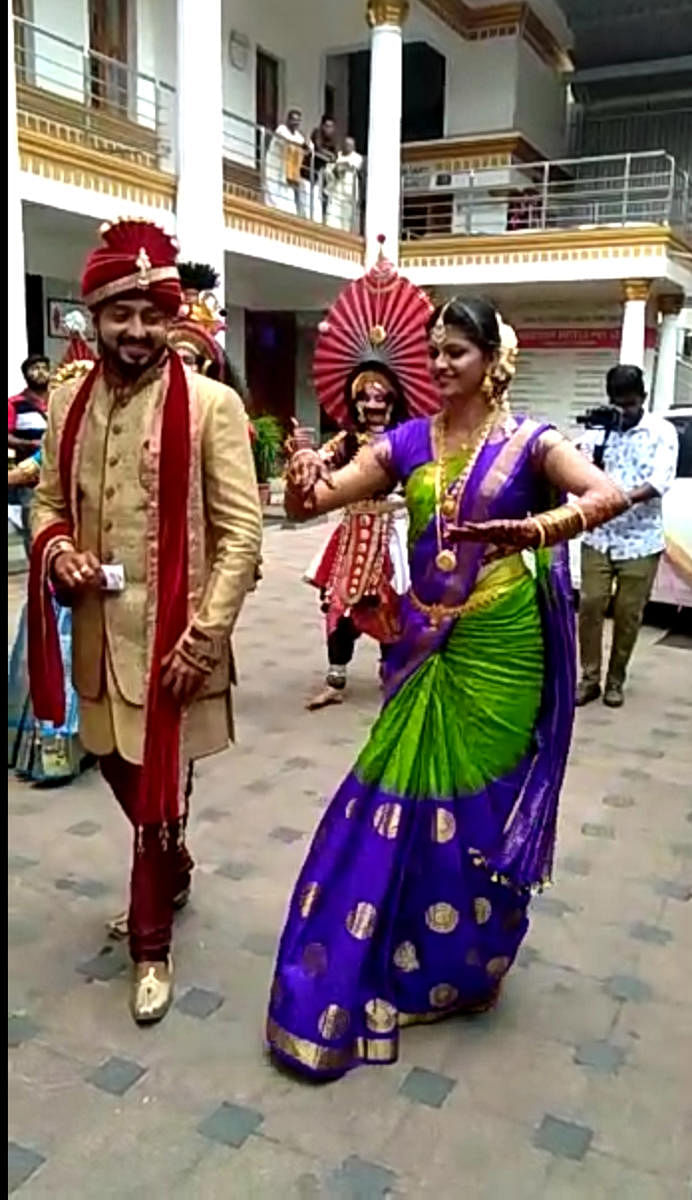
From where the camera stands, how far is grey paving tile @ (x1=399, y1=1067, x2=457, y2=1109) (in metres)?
1.95

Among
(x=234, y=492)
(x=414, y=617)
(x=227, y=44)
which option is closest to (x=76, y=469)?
(x=234, y=492)

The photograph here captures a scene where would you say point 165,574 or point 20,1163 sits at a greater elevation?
point 165,574

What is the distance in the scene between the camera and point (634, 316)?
45.8ft

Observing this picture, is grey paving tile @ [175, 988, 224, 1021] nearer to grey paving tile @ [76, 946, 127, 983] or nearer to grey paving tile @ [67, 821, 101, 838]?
grey paving tile @ [76, 946, 127, 983]

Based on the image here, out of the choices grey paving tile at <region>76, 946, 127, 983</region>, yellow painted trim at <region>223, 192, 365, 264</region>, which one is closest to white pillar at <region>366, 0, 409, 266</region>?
yellow painted trim at <region>223, 192, 365, 264</region>

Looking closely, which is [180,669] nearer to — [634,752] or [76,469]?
[76,469]

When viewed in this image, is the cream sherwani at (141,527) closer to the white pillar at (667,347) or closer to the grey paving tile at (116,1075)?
the grey paving tile at (116,1075)

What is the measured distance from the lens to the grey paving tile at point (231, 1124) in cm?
184

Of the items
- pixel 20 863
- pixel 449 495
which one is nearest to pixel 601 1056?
pixel 449 495

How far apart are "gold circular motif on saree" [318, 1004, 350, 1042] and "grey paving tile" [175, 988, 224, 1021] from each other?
0.34 metres

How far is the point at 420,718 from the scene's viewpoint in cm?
205

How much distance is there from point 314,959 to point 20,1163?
61 cm

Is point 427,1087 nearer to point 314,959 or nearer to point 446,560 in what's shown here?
point 314,959

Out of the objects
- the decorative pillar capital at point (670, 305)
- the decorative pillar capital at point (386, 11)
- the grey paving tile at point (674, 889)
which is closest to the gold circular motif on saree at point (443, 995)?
the grey paving tile at point (674, 889)
